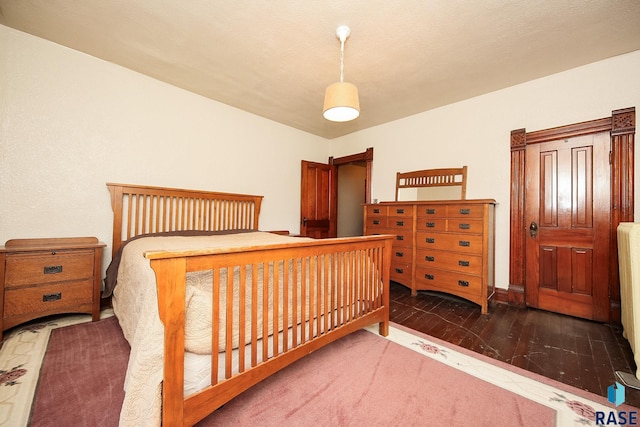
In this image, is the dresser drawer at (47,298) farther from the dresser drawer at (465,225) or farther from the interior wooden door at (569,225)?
the interior wooden door at (569,225)

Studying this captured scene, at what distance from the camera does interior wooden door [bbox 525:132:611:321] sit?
8.35 ft

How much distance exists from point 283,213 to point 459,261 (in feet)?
9.28

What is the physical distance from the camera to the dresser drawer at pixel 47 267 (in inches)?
78.1

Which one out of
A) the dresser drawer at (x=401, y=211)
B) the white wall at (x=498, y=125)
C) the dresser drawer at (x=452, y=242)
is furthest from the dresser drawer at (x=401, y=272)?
the white wall at (x=498, y=125)

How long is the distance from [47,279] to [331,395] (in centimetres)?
251

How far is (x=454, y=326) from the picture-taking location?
2375 mm

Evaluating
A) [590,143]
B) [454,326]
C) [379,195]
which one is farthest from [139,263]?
[590,143]

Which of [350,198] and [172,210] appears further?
[350,198]

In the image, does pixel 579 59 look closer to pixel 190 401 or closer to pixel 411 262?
pixel 411 262

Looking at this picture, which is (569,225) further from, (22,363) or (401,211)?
(22,363)

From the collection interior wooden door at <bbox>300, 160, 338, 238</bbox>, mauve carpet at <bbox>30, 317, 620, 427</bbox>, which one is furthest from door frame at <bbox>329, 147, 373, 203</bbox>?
mauve carpet at <bbox>30, 317, 620, 427</bbox>

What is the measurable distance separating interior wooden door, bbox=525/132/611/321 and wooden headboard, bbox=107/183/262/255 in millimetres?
3701

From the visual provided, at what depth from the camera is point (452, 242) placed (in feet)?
9.79

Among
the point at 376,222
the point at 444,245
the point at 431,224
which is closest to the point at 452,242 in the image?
the point at 444,245
